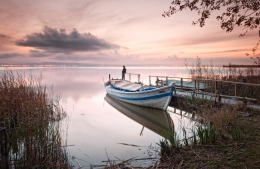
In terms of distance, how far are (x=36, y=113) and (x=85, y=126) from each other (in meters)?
4.65

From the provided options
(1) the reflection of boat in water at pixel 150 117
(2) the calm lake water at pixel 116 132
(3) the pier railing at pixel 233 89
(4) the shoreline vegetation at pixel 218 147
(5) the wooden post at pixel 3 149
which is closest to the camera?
(5) the wooden post at pixel 3 149

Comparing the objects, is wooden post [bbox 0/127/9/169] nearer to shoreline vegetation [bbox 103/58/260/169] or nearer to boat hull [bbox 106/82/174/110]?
shoreline vegetation [bbox 103/58/260/169]

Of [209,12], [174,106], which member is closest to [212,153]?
[209,12]

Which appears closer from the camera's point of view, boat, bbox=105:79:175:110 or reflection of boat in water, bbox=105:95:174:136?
reflection of boat in water, bbox=105:95:174:136

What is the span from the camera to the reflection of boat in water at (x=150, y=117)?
943 cm

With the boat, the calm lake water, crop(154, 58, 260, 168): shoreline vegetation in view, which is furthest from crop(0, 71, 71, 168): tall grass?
the boat

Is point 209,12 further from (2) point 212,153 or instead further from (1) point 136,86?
(1) point 136,86

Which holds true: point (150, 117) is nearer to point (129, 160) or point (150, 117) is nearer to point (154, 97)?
point (154, 97)

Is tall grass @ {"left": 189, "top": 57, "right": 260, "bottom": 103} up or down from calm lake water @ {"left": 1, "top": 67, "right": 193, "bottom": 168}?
up

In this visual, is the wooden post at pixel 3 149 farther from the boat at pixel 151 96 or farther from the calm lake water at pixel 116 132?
the boat at pixel 151 96

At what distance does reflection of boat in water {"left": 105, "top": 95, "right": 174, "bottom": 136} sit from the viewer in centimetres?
943

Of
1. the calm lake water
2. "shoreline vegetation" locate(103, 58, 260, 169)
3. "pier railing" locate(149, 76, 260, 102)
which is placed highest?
"pier railing" locate(149, 76, 260, 102)

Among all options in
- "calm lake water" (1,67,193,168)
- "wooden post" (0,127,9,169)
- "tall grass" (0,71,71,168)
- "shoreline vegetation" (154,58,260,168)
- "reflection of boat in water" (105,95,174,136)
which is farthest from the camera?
"reflection of boat in water" (105,95,174,136)

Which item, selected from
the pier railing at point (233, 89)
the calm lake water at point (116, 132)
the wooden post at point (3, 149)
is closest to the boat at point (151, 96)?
the calm lake water at point (116, 132)
